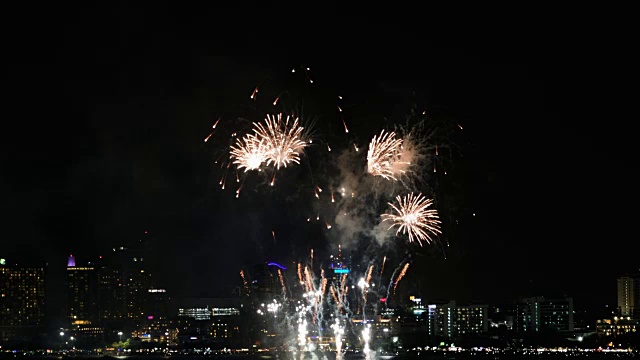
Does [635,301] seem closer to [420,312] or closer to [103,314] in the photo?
[420,312]

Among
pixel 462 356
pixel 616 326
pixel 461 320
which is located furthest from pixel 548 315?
pixel 462 356

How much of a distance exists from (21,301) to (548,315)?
215 ft

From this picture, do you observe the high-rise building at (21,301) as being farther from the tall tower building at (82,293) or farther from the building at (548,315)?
the building at (548,315)

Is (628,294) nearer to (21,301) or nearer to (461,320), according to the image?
(461,320)

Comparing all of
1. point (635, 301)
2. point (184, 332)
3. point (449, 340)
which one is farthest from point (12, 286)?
point (635, 301)

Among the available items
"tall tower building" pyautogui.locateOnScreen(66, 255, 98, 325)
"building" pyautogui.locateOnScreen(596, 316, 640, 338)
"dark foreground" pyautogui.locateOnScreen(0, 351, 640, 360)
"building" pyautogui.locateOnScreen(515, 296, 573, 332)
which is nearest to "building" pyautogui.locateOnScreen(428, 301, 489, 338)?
"building" pyautogui.locateOnScreen(515, 296, 573, 332)

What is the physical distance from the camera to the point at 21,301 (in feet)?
364

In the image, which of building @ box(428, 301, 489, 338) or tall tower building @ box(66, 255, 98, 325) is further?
tall tower building @ box(66, 255, 98, 325)

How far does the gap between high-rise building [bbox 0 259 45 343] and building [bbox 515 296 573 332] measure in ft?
198

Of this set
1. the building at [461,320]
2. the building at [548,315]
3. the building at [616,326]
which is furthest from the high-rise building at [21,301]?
the building at [616,326]

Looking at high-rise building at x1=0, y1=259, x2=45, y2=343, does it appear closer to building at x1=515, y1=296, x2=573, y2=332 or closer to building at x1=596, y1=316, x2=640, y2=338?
building at x1=515, y1=296, x2=573, y2=332

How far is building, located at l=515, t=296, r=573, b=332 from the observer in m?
99.4

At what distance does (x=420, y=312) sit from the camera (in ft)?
331

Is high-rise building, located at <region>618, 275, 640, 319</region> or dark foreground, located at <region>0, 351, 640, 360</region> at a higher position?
high-rise building, located at <region>618, 275, 640, 319</region>
